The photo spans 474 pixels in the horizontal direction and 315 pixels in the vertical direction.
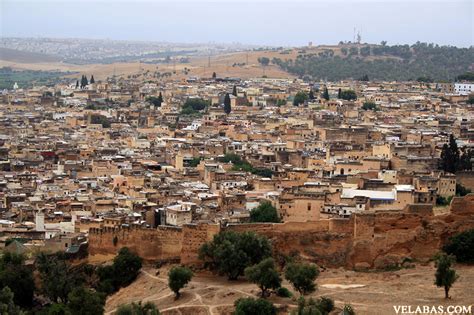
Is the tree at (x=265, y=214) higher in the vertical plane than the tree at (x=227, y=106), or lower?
higher

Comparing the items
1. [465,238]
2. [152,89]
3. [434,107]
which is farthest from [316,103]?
[465,238]

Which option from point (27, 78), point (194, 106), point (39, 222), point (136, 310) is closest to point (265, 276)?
point (136, 310)

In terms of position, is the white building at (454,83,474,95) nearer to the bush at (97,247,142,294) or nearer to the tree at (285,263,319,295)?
the bush at (97,247,142,294)

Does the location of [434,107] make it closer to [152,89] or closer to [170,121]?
[170,121]

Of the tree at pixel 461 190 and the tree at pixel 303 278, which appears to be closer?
the tree at pixel 303 278

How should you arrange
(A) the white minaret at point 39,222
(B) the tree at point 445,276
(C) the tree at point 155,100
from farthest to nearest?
1. (C) the tree at point 155,100
2. (A) the white minaret at point 39,222
3. (B) the tree at point 445,276

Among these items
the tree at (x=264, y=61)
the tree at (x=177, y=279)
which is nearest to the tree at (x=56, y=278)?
the tree at (x=177, y=279)

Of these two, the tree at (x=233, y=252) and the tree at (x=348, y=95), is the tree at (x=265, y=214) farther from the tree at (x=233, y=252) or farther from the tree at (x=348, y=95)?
the tree at (x=348, y=95)
